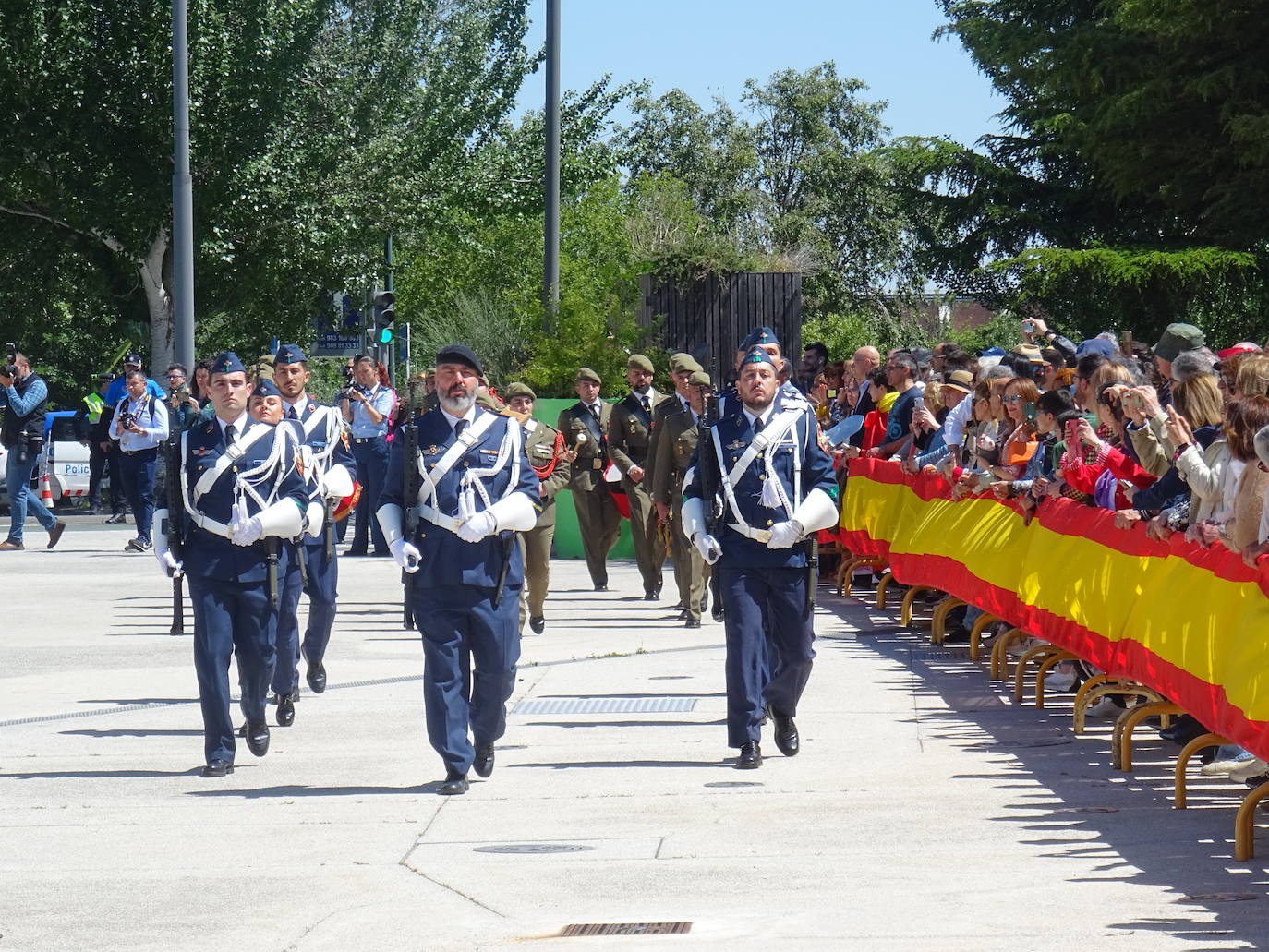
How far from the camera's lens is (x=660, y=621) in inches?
608

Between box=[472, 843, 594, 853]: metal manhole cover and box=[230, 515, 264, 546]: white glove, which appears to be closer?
box=[472, 843, 594, 853]: metal manhole cover

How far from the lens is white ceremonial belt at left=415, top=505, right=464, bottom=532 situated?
28.3 ft

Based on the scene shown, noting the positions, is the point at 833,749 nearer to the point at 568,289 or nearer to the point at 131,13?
the point at 568,289

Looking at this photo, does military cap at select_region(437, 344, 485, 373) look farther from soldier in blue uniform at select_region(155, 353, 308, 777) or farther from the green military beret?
the green military beret

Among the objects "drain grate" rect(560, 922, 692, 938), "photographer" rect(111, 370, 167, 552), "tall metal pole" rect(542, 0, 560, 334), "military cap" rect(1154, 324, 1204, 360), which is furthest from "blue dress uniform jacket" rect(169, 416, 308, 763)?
"photographer" rect(111, 370, 167, 552)

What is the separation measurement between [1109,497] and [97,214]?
82.0ft

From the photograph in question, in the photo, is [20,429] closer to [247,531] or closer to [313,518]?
[313,518]

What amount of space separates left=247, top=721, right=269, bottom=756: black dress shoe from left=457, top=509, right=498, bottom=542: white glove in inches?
61.7

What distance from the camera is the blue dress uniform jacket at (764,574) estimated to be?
361 inches

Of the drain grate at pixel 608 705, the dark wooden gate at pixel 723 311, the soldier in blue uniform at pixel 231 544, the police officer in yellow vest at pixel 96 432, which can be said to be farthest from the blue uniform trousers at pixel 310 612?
the police officer in yellow vest at pixel 96 432

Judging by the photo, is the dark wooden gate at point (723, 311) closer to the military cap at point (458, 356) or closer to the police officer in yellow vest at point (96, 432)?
the police officer in yellow vest at point (96, 432)

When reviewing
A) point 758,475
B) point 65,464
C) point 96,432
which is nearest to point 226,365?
point 758,475

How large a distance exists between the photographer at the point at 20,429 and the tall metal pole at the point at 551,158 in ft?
18.4

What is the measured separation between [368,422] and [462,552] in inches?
511
